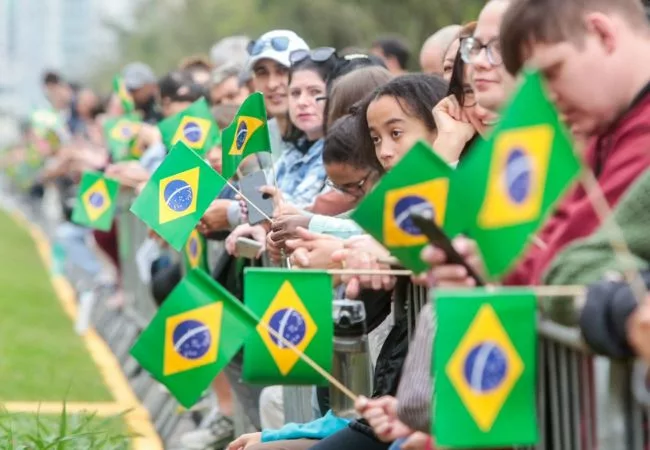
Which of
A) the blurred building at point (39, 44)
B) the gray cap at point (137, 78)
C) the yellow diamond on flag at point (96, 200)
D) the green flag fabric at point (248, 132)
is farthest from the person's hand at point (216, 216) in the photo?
the blurred building at point (39, 44)

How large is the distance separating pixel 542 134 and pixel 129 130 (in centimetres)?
956

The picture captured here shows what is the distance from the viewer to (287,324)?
4316 millimetres

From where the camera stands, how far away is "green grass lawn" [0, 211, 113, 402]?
10.7 m

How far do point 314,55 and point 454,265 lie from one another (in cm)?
437

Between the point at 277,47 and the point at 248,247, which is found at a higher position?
the point at 277,47

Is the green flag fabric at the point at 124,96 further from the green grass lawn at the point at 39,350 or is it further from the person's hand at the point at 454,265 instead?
the person's hand at the point at 454,265

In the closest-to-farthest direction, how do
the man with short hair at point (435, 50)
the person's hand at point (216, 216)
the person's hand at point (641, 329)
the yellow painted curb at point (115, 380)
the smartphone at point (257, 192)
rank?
the person's hand at point (641, 329) < the smartphone at point (257, 192) < the person's hand at point (216, 216) < the man with short hair at point (435, 50) < the yellow painted curb at point (115, 380)

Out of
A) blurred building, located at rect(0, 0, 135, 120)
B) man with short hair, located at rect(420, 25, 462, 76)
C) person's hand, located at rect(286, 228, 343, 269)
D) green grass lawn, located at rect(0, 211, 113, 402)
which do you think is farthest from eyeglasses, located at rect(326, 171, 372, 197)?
blurred building, located at rect(0, 0, 135, 120)

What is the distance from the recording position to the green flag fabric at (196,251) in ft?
27.5

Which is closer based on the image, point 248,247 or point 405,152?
point 405,152

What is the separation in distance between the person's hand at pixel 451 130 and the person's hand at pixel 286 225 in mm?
629

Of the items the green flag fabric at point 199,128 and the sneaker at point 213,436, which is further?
the sneaker at point 213,436

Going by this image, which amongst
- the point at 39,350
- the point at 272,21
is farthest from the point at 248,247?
the point at 272,21

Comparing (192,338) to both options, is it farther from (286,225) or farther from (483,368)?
(286,225)
